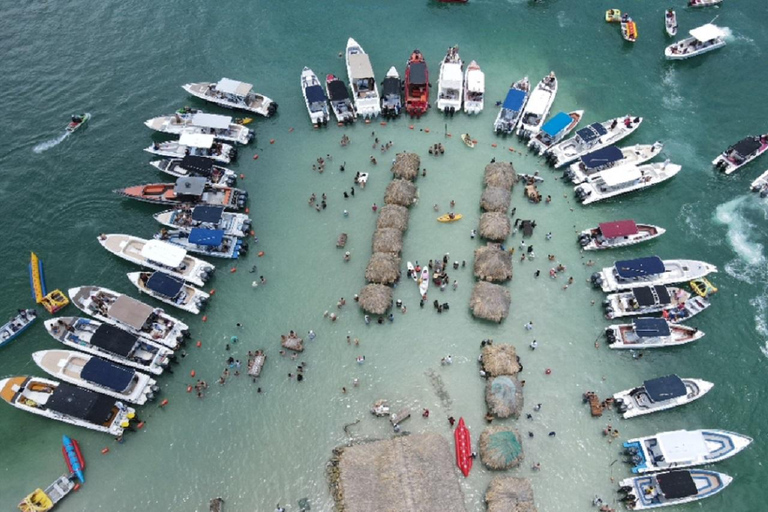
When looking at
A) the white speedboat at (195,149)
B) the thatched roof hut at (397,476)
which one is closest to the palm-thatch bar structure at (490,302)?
the thatched roof hut at (397,476)

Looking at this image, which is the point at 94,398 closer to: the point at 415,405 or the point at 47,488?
the point at 47,488

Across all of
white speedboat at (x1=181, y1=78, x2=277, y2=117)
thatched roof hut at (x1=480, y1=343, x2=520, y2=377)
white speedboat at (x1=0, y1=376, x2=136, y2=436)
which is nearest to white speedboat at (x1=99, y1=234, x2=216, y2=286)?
white speedboat at (x1=0, y1=376, x2=136, y2=436)

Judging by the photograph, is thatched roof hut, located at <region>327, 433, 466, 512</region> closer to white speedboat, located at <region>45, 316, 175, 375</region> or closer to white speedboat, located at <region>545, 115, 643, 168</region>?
white speedboat, located at <region>45, 316, 175, 375</region>

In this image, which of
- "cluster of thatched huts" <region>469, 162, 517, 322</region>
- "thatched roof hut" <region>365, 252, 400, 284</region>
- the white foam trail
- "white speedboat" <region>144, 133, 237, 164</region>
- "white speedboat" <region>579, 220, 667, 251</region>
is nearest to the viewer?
"cluster of thatched huts" <region>469, 162, 517, 322</region>

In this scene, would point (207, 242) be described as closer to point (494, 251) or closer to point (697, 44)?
point (494, 251)

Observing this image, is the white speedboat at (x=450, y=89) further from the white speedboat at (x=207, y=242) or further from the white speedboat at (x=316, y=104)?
the white speedboat at (x=207, y=242)

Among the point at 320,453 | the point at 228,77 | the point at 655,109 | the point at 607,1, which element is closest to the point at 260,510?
the point at 320,453
